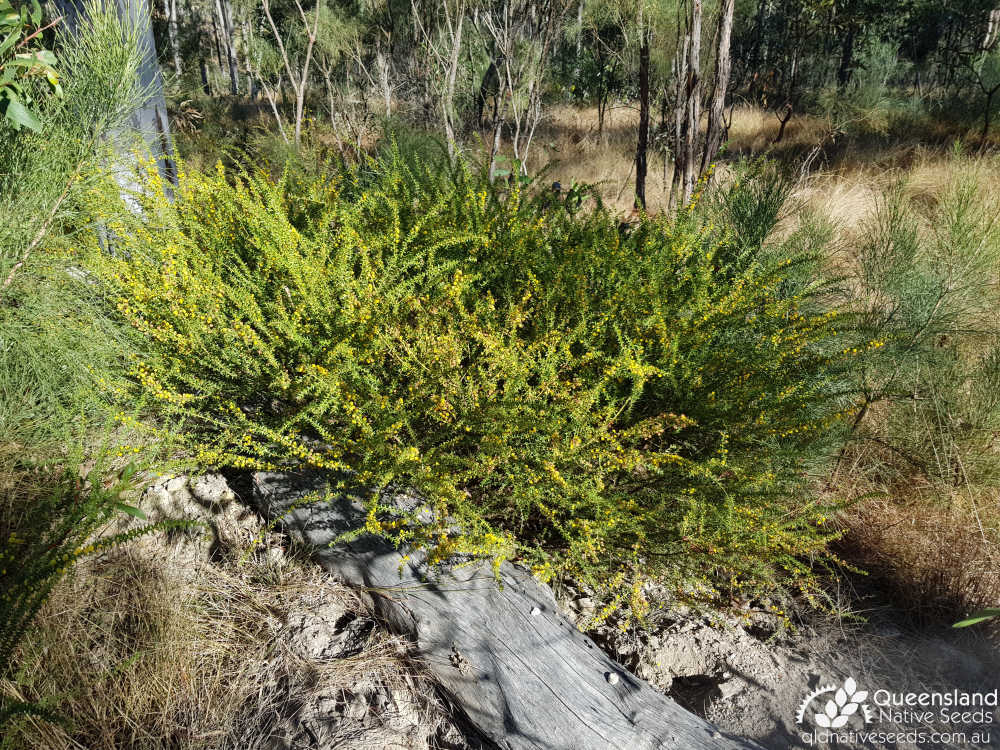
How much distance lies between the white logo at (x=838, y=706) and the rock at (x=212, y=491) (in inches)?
72.4

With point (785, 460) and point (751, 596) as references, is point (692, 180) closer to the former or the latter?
point (785, 460)

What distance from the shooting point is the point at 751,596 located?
1920 millimetres

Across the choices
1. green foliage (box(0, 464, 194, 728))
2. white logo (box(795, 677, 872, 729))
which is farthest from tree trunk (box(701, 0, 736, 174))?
green foliage (box(0, 464, 194, 728))

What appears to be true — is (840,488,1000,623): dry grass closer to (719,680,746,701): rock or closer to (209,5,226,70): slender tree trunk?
(719,680,746,701): rock

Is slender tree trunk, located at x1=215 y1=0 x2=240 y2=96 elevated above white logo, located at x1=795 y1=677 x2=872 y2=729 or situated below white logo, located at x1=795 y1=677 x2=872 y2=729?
above

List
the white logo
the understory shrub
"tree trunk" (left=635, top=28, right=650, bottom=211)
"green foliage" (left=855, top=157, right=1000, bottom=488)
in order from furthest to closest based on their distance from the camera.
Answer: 1. "tree trunk" (left=635, top=28, right=650, bottom=211)
2. "green foliage" (left=855, top=157, right=1000, bottom=488)
3. the understory shrub
4. the white logo

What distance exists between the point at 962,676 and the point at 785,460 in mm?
735

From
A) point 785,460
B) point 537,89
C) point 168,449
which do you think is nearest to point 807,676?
point 785,460

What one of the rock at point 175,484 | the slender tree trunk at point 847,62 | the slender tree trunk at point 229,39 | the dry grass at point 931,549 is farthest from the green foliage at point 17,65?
the slender tree trunk at point 229,39

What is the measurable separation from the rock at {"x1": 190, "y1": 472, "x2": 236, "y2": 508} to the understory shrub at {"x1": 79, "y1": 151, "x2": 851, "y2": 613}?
13cm

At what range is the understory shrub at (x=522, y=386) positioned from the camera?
5.29 feet

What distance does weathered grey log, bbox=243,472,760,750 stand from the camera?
134 centimetres

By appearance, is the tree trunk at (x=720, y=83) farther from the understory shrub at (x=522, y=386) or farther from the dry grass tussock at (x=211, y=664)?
the dry grass tussock at (x=211, y=664)

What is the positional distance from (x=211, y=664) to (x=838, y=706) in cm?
165
